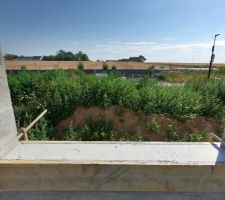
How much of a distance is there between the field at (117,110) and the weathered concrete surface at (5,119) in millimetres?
3195

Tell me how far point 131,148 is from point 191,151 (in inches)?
23.9

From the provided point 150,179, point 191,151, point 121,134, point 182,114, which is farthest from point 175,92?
point 150,179

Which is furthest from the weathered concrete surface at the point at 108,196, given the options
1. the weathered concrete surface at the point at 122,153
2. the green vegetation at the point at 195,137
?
the green vegetation at the point at 195,137

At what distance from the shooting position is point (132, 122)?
21.2 ft

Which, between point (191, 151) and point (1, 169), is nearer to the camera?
point (1, 169)

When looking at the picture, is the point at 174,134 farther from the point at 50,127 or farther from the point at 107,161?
the point at 107,161

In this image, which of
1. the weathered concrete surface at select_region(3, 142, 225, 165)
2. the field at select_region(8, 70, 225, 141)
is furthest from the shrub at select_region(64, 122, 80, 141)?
the weathered concrete surface at select_region(3, 142, 225, 165)

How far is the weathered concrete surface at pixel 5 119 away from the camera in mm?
2350

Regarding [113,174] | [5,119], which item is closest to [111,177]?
[113,174]

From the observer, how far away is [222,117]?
7.19m

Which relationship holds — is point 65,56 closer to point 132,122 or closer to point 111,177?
point 132,122

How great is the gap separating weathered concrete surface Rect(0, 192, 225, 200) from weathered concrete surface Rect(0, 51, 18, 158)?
0.43 metres

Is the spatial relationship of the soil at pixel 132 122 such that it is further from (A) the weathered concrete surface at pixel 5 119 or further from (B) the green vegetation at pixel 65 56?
(B) the green vegetation at pixel 65 56

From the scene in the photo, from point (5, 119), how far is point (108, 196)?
1.22 meters
